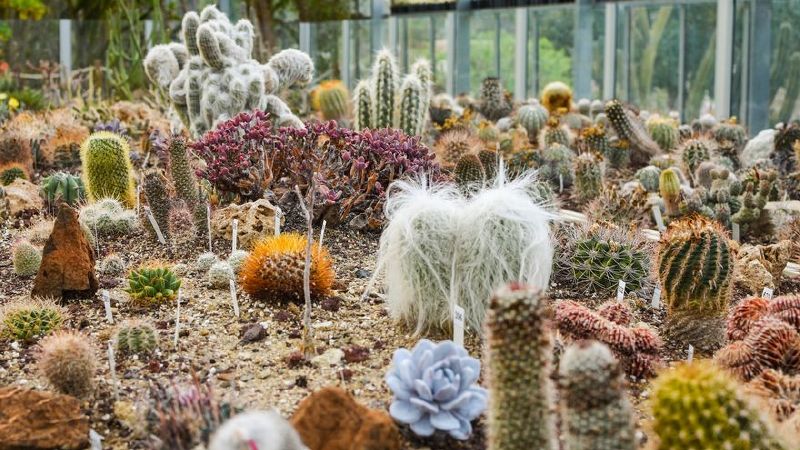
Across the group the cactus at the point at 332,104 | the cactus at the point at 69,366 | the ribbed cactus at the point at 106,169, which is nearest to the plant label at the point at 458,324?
the cactus at the point at 69,366

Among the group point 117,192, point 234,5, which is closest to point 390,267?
point 117,192

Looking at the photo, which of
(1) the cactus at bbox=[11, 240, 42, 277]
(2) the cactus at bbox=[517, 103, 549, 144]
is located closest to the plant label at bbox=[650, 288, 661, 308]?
(1) the cactus at bbox=[11, 240, 42, 277]

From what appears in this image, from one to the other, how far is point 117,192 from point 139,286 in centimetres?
216

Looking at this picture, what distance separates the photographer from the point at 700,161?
8.88m

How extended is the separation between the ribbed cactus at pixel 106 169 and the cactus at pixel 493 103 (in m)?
6.31

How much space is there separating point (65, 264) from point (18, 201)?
247 cm

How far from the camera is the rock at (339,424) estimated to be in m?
3.12

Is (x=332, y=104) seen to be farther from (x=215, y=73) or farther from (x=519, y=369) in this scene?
(x=519, y=369)

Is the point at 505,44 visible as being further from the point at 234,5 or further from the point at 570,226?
the point at 570,226

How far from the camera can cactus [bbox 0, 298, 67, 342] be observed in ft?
14.7

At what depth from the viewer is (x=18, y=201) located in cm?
720

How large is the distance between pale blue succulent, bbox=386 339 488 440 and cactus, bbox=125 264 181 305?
5.81 feet

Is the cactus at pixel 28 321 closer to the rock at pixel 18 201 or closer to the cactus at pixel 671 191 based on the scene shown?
the rock at pixel 18 201

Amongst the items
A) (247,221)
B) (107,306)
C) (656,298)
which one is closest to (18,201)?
(247,221)
